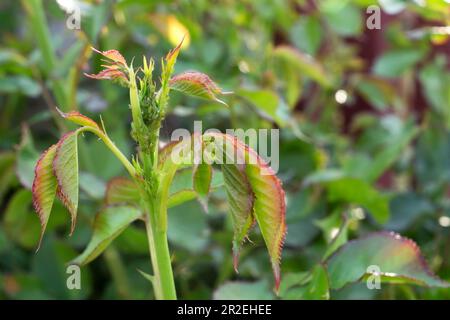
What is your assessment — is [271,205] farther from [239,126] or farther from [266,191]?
[239,126]

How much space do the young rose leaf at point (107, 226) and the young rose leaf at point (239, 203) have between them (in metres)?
0.14

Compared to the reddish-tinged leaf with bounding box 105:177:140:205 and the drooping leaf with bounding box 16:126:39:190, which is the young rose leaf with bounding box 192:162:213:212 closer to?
the reddish-tinged leaf with bounding box 105:177:140:205

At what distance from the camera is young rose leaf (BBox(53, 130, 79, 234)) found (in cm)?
47

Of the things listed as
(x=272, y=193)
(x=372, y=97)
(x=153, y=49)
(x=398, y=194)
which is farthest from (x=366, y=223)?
(x=272, y=193)

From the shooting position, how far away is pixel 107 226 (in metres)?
0.61

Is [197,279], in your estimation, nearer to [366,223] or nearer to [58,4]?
[366,223]

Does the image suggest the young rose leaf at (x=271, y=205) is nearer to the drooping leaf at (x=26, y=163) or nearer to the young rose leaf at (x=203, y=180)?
the young rose leaf at (x=203, y=180)

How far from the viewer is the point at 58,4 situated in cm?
93

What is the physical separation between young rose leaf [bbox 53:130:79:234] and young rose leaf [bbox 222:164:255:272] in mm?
107

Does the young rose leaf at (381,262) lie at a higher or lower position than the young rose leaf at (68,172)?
lower

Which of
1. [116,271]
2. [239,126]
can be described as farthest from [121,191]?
[239,126]

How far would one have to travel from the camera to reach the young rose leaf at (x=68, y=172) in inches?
18.6

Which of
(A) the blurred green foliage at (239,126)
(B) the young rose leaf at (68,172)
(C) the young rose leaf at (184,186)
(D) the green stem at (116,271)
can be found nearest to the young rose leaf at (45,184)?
(B) the young rose leaf at (68,172)

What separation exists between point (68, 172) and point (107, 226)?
0.45 ft
